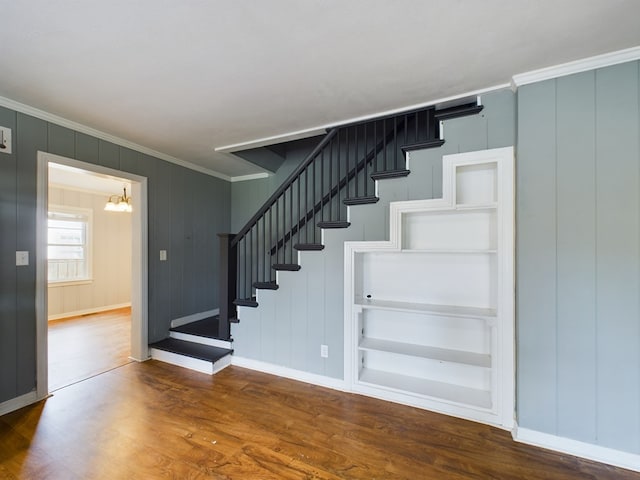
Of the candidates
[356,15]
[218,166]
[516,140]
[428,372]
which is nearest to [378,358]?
[428,372]

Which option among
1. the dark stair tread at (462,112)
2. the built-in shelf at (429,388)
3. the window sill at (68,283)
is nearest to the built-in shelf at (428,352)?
the built-in shelf at (429,388)

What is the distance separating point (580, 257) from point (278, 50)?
2.32 m

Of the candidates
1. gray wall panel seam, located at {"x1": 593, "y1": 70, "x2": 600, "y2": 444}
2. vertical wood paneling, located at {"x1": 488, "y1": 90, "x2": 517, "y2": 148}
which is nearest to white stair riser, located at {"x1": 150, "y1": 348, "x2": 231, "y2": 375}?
gray wall panel seam, located at {"x1": 593, "y1": 70, "x2": 600, "y2": 444}

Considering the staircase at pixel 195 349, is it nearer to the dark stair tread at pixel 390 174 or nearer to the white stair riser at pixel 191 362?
the white stair riser at pixel 191 362

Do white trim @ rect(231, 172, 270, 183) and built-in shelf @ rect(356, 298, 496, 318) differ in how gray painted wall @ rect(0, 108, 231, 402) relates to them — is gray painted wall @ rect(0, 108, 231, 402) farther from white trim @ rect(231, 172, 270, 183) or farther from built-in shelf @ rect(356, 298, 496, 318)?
built-in shelf @ rect(356, 298, 496, 318)

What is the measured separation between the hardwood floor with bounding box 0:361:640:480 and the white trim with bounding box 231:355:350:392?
82mm

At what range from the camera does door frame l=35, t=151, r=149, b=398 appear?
8.25ft

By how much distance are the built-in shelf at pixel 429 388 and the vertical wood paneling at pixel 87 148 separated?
3411 mm

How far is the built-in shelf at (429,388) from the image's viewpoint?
7.58ft

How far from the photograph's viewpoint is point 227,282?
10.6ft

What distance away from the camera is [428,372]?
104 inches

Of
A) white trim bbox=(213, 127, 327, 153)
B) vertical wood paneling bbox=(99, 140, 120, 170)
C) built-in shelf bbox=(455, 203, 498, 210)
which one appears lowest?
built-in shelf bbox=(455, 203, 498, 210)

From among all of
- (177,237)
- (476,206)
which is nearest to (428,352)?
(476,206)

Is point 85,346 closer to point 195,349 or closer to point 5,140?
point 195,349
